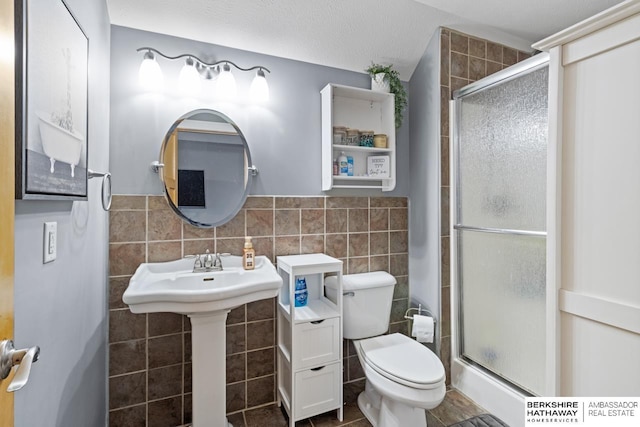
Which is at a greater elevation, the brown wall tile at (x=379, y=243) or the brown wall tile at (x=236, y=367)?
the brown wall tile at (x=379, y=243)

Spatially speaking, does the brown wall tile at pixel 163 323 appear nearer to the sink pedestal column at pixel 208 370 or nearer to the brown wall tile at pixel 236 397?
the sink pedestal column at pixel 208 370

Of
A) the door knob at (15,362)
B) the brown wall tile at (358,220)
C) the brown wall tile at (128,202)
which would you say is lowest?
the door knob at (15,362)

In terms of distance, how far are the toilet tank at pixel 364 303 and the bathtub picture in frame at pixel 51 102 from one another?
4.55 ft

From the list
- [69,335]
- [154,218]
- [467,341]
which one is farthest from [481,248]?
[69,335]

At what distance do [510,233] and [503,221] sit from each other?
9 centimetres

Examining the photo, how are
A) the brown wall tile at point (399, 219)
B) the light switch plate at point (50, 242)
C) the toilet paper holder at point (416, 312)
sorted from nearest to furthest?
the light switch plate at point (50, 242) → the toilet paper holder at point (416, 312) → the brown wall tile at point (399, 219)

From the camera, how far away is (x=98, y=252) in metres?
1.40

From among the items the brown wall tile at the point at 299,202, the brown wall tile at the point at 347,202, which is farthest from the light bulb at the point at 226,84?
the brown wall tile at the point at 347,202

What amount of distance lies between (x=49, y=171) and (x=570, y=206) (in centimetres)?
180

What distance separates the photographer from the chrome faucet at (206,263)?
1663 millimetres

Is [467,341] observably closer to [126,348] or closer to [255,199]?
[255,199]

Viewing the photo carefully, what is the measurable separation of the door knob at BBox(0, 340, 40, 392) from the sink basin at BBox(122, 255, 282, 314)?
A: 630 millimetres

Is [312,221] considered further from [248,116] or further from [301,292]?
[248,116]

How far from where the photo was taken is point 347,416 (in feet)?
5.94
